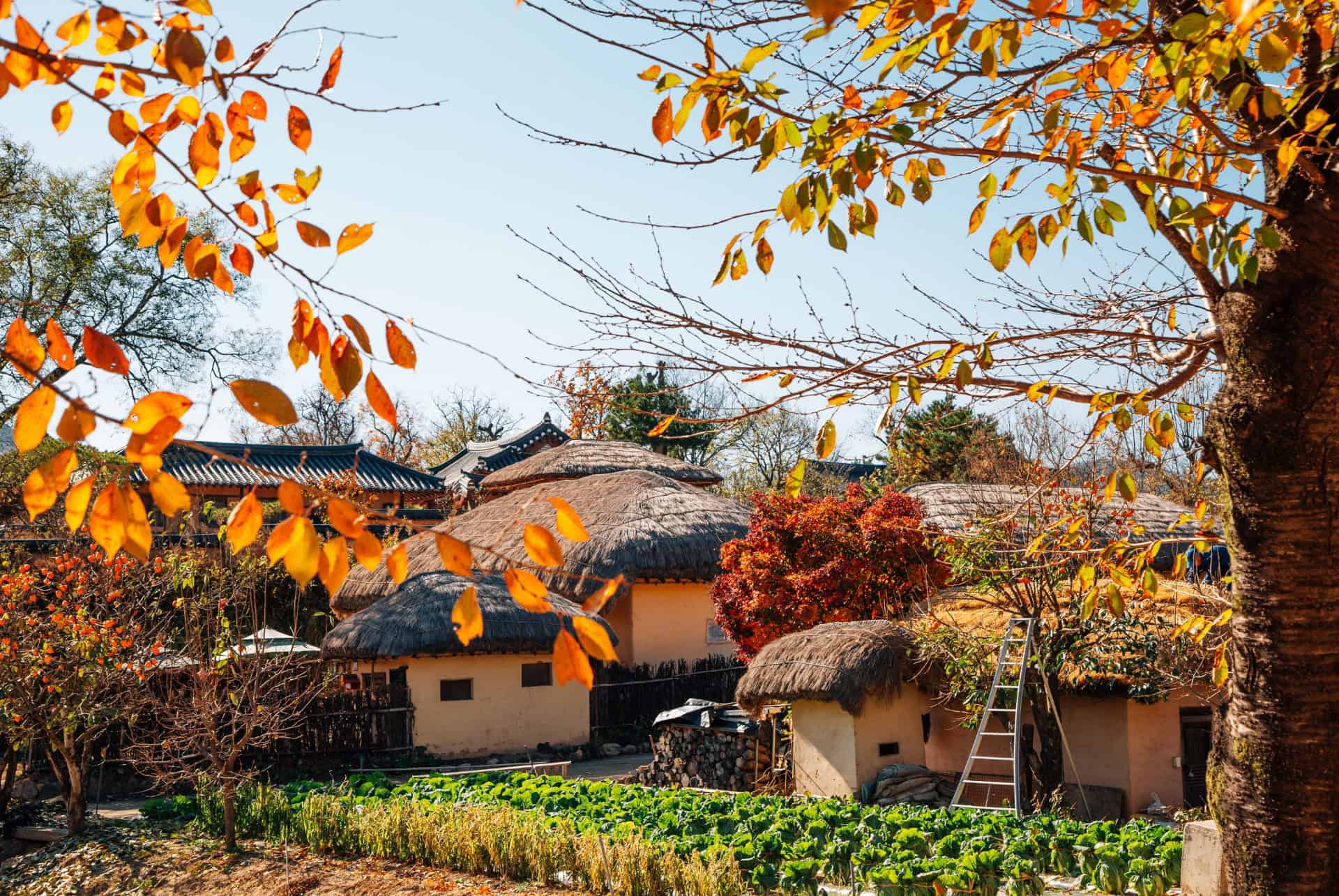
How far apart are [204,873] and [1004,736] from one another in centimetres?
732

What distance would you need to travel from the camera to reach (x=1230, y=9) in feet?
5.23

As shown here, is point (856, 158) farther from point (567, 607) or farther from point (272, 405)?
point (567, 607)

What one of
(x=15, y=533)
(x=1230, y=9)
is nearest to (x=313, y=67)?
(x=1230, y=9)

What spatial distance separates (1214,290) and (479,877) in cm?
692

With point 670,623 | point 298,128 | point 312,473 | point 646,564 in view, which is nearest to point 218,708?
point 298,128

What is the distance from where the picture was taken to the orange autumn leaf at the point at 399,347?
2197 millimetres

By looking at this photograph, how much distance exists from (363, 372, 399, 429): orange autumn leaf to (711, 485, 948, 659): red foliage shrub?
37.4 feet

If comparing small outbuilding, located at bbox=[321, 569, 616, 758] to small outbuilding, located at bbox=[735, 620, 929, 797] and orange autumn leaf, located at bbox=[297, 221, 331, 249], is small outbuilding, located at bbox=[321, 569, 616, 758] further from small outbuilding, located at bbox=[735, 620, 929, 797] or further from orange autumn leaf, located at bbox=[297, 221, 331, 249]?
orange autumn leaf, located at bbox=[297, 221, 331, 249]

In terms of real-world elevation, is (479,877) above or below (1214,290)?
below

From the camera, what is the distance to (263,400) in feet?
5.72

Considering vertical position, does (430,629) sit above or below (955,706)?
above

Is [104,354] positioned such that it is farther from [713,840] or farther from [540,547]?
[713,840]

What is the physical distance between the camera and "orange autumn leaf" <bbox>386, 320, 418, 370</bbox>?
2.20m

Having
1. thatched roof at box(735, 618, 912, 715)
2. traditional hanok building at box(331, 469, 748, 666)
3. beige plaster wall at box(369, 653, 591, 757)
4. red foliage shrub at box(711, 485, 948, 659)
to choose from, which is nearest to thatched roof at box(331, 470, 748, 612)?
traditional hanok building at box(331, 469, 748, 666)
